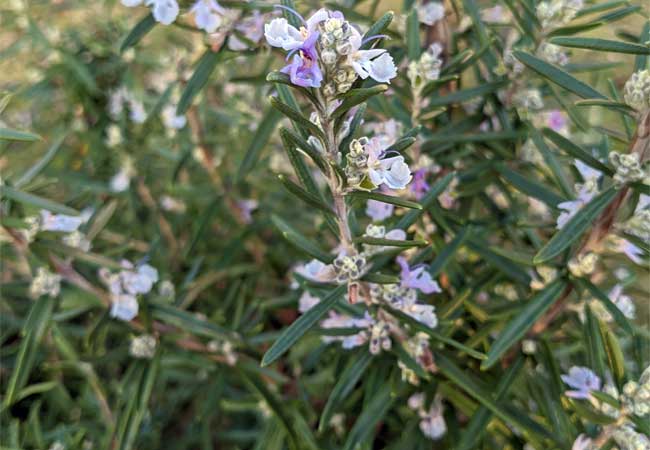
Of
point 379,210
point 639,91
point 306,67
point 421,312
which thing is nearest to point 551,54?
point 639,91

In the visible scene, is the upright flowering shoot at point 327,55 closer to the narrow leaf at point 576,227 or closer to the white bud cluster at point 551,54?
the narrow leaf at point 576,227

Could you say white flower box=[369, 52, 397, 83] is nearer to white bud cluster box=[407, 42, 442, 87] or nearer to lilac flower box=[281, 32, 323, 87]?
lilac flower box=[281, 32, 323, 87]

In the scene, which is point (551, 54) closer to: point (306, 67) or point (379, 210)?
point (379, 210)

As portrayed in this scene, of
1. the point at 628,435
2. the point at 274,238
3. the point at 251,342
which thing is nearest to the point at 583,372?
the point at 628,435

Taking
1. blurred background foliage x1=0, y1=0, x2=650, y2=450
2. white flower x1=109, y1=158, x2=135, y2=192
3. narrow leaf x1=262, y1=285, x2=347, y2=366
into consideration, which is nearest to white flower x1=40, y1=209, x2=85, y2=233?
blurred background foliage x1=0, y1=0, x2=650, y2=450

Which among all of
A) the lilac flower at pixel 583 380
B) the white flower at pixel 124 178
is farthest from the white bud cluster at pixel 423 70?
the white flower at pixel 124 178

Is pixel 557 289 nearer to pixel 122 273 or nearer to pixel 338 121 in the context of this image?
pixel 338 121
